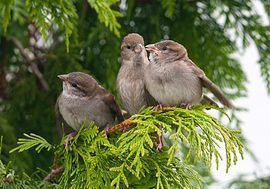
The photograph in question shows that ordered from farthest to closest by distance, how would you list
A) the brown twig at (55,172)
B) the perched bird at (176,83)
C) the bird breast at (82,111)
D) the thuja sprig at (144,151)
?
the bird breast at (82,111), the perched bird at (176,83), the brown twig at (55,172), the thuja sprig at (144,151)

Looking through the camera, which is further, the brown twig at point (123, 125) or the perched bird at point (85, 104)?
the perched bird at point (85, 104)

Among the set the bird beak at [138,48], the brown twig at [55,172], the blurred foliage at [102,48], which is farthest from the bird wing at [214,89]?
the blurred foliage at [102,48]

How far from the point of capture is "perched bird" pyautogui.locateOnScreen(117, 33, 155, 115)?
3684mm

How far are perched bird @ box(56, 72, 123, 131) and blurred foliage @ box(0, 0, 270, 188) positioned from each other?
0.70 m

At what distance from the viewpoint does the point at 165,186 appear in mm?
2930

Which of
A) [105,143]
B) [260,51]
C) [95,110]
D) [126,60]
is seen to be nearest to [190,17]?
[260,51]

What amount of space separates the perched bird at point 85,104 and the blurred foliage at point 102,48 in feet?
2.31

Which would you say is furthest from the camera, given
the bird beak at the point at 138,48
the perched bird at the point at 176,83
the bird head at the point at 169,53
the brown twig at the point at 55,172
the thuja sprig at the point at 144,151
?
the bird beak at the point at 138,48

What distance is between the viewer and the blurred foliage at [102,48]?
4551 millimetres

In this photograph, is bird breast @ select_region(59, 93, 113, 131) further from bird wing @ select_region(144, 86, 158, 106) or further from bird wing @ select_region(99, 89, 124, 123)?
bird wing @ select_region(144, 86, 158, 106)

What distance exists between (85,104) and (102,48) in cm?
102

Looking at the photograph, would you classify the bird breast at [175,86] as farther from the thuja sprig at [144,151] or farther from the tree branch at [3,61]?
the tree branch at [3,61]

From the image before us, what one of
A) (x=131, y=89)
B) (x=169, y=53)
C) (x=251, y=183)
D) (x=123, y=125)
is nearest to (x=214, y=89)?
(x=169, y=53)

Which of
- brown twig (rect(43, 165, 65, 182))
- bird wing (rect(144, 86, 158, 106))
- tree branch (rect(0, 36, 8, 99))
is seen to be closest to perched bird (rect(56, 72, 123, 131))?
bird wing (rect(144, 86, 158, 106))
